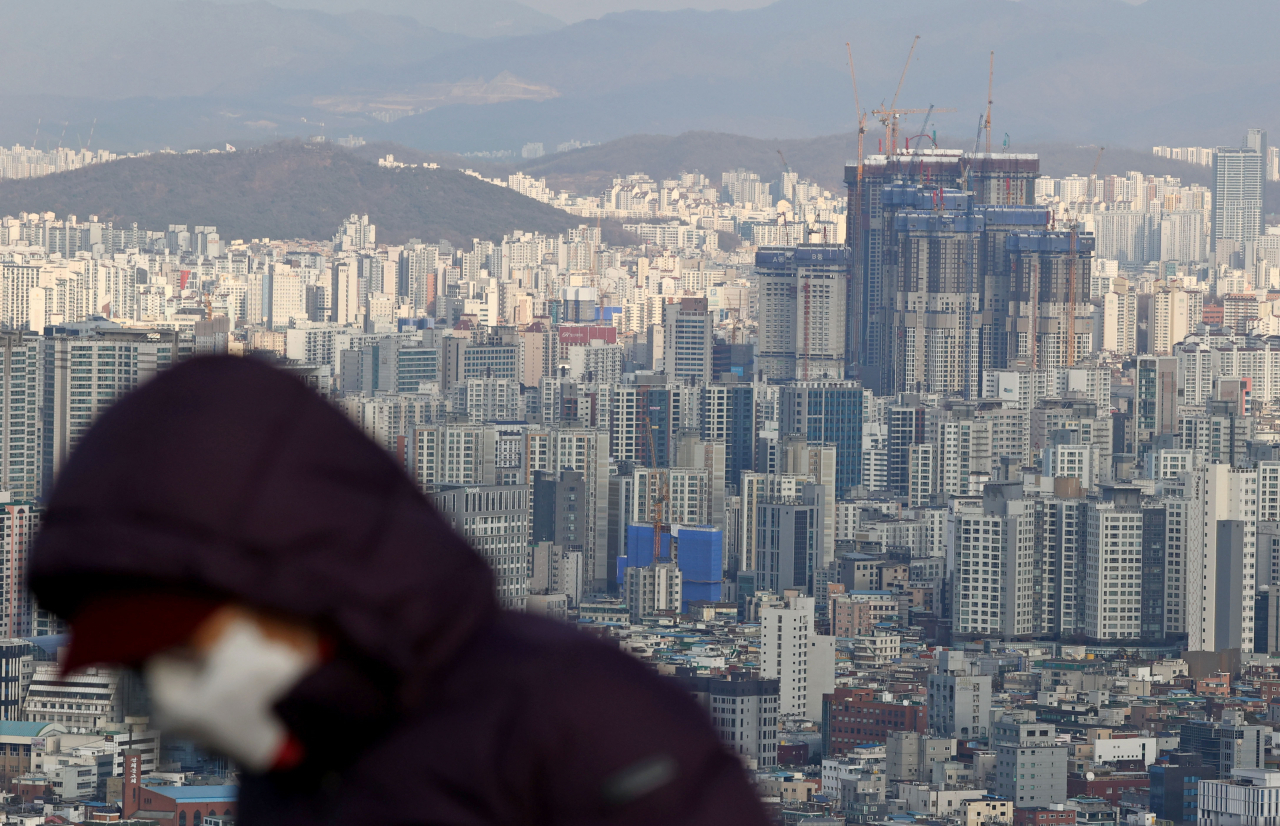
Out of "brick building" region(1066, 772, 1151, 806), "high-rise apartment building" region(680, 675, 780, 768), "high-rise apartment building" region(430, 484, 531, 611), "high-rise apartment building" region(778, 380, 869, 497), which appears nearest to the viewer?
"brick building" region(1066, 772, 1151, 806)

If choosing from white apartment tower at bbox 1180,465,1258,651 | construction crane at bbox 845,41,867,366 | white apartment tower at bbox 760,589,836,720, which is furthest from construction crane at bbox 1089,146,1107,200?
white apartment tower at bbox 760,589,836,720

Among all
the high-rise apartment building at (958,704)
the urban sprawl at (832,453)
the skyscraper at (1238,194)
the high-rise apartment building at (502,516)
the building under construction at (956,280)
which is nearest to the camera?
the urban sprawl at (832,453)

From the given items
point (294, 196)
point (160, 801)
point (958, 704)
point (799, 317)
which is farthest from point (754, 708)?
point (294, 196)

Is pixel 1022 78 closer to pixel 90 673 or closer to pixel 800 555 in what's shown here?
pixel 800 555

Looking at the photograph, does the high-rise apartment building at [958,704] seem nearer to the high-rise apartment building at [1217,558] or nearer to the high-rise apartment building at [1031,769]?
the high-rise apartment building at [1031,769]

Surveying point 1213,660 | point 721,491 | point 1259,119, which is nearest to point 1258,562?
point 1213,660

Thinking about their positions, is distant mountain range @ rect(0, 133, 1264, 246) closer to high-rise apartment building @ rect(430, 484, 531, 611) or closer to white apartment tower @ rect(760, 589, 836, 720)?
high-rise apartment building @ rect(430, 484, 531, 611)

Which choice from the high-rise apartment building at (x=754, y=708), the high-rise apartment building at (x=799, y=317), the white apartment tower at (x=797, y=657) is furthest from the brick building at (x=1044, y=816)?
the high-rise apartment building at (x=799, y=317)
